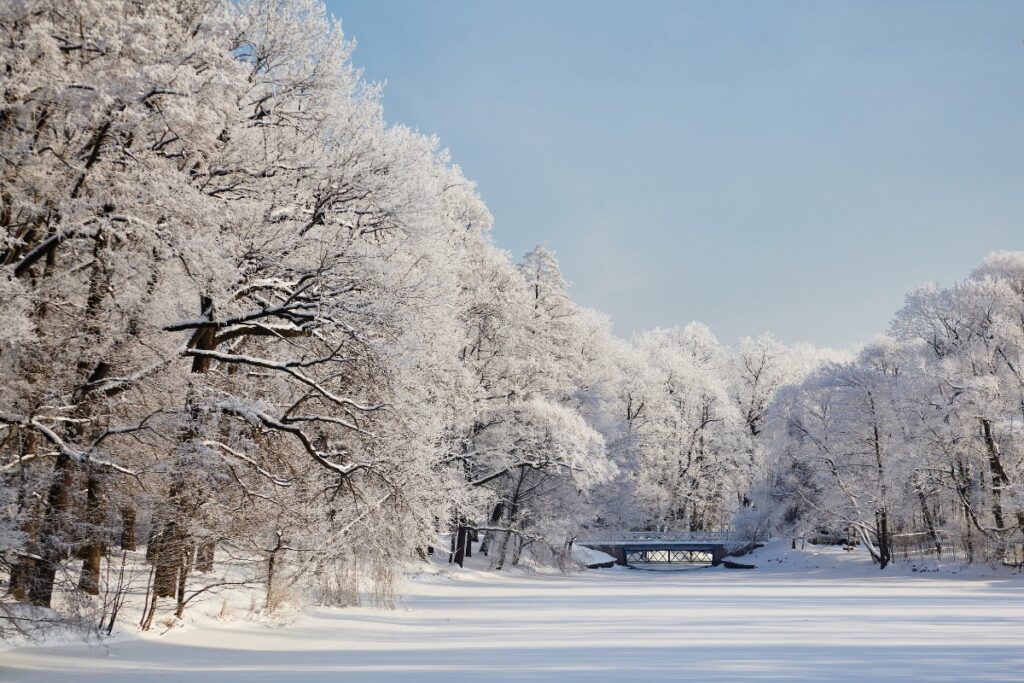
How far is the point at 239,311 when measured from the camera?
15.5 m

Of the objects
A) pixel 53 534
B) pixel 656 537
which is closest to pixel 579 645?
pixel 53 534

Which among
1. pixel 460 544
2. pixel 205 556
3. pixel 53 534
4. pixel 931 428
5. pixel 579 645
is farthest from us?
pixel 931 428

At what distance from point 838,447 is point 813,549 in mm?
12201

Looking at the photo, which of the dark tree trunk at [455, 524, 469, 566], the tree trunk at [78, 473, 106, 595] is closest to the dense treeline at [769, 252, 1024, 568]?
the dark tree trunk at [455, 524, 469, 566]

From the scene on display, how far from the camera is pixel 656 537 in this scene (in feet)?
192

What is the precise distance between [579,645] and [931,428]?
1161 inches

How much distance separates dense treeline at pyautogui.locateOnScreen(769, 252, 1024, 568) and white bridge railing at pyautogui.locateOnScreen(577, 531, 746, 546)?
1093cm

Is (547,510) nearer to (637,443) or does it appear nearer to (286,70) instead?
(637,443)

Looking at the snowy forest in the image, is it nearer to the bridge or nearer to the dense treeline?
the dense treeline

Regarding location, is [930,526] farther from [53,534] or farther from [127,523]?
[53,534]

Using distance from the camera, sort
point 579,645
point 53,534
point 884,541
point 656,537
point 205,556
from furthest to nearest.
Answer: point 656,537 → point 884,541 → point 205,556 → point 579,645 → point 53,534

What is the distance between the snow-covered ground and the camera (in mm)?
10250

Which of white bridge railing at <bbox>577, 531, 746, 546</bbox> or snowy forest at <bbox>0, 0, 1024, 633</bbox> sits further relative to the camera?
white bridge railing at <bbox>577, 531, 746, 546</bbox>

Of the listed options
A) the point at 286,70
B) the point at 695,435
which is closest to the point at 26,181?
the point at 286,70
